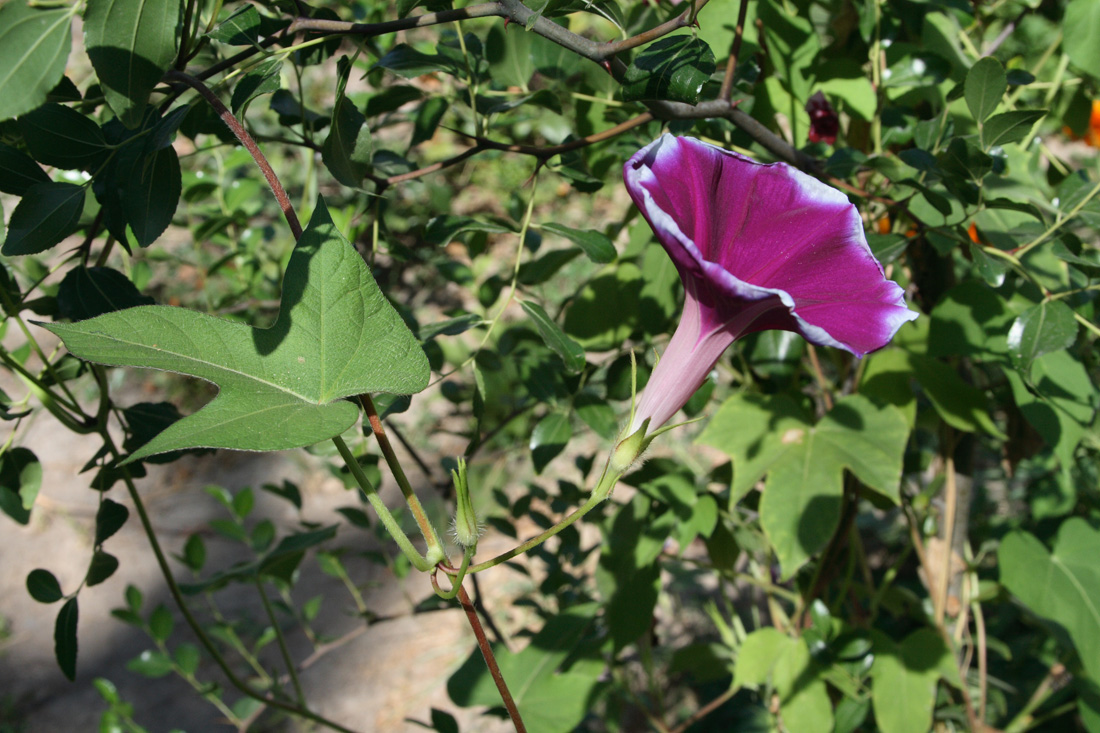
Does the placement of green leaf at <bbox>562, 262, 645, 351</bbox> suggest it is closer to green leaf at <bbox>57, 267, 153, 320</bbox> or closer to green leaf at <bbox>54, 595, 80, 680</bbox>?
green leaf at <bbox>57, 267, 153, 320</bbox>

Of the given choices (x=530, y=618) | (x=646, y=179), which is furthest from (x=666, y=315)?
(x=530, y=618)

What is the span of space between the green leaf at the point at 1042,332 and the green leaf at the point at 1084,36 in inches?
12.7

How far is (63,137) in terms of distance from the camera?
1.96 feet

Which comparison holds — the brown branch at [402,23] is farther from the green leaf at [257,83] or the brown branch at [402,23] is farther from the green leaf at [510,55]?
the green leaf at [510,55]

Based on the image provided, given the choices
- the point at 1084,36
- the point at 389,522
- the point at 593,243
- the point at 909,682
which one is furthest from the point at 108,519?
the point at 1084,36

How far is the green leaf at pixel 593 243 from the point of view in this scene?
75 cm

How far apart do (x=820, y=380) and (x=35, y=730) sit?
1.94 m

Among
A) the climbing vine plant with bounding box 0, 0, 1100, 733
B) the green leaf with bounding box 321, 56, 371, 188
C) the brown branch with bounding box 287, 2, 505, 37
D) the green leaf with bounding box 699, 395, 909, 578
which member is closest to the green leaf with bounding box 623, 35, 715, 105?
the climbing vine plant with bounding box 0, 0, 1100, 733

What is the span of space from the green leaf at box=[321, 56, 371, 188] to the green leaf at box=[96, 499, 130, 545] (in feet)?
1.31

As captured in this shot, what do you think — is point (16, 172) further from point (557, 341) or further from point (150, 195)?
point (557, 341)

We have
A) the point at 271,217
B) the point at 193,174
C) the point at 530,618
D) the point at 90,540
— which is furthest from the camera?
the point at 271,217

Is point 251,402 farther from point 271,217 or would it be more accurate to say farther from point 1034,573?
→ point 271,217

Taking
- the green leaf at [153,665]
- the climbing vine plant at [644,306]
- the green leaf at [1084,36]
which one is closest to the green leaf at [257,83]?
the climbing vine plant at [644,306]

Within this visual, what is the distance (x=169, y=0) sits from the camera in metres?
0.49
